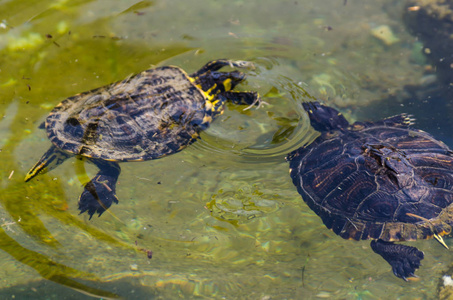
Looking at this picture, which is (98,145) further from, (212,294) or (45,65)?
(212,294)

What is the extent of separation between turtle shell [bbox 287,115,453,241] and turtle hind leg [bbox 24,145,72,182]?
2.98 metres

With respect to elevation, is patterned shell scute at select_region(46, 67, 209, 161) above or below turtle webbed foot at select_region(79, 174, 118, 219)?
above

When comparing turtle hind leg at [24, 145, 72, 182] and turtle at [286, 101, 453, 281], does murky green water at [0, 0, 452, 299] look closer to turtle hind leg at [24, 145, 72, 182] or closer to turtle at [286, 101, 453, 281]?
turtle hind leg at [24, 145, 72, 182]

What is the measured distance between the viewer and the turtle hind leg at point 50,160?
420 cm

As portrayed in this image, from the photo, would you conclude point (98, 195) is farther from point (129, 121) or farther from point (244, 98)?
point (244, 98)

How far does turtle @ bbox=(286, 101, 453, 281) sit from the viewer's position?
3.62 meters

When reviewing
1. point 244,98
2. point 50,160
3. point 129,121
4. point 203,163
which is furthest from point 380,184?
point 50,160

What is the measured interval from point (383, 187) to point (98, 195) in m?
3.27

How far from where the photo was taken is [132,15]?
6.06 m

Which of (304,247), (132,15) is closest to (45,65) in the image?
(132,15)

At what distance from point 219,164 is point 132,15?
11.0ft

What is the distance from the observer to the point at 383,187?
372 centimetres

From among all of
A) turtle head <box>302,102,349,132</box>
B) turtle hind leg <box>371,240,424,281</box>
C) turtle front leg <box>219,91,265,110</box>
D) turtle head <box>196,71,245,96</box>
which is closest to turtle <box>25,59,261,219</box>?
turtle head <box>196,71,245,96</box>

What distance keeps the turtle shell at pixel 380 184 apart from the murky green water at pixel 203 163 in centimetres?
30
